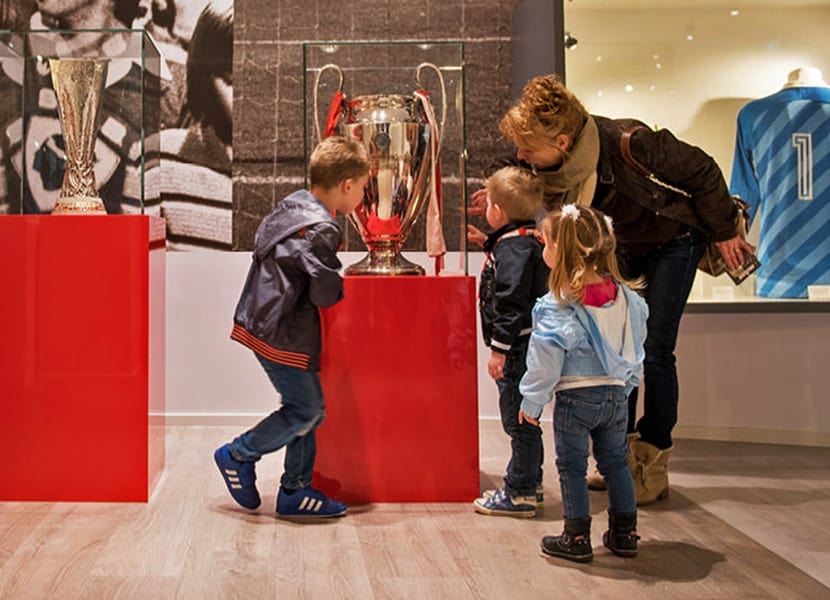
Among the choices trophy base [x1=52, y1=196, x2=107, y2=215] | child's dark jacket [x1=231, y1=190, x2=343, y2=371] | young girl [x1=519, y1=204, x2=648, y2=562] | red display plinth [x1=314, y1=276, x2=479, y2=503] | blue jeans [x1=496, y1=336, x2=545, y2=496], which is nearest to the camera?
young girl [x1=519, y1=204, x2=648, y2=562]

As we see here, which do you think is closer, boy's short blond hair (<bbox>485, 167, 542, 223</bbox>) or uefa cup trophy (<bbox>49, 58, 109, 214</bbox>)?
boy's short blond hair (<bbox>485, 167, 542, 223</bbox>)

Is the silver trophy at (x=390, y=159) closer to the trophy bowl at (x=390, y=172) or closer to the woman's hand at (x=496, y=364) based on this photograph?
the trophy bowl at (x=390, y=172)

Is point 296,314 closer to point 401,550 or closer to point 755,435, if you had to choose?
point 401,550

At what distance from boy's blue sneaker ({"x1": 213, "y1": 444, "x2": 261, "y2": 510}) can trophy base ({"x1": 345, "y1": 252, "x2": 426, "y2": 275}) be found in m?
0.58

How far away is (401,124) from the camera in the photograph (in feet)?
8.80

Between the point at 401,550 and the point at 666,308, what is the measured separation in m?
0.95

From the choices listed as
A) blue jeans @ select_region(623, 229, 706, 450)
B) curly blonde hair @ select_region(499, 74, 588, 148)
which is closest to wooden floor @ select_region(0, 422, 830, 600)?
blue jeans @ select_region(623, 229, 706, 450)

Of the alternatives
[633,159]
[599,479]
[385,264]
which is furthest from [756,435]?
[385,264]

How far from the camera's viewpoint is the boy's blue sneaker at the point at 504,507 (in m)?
2.44

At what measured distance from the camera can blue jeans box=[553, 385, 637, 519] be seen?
2.02 m

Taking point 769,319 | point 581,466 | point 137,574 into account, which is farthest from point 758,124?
point 137,574

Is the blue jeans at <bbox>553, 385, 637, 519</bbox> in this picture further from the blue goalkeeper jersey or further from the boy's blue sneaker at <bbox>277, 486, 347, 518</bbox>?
the blue goalkeeper jersey


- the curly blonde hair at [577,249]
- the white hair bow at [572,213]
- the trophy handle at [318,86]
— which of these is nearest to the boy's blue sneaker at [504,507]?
the curly blonde hair at [577,249]

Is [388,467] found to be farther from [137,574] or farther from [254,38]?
[254,38]
